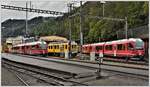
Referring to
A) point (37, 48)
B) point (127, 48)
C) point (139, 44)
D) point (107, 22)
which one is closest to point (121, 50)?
point (127, 48)

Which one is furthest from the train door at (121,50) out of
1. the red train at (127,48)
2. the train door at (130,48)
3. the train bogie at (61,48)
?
the train bogie at (61,48)

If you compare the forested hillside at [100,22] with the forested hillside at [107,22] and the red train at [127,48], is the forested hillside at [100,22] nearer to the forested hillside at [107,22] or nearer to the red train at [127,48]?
the forested hillside at [107,22]

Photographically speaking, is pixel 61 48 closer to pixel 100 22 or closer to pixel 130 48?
pixel 100 22

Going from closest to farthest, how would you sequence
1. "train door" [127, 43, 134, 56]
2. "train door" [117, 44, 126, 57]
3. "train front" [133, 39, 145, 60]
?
"train front" [133, 39, 145, 60] → "train door" [127, 43, 134, 56] → "train door" [117, 44, 126, 57]

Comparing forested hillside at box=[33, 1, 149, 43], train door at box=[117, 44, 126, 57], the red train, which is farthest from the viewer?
forested hillside at box=[33, 1, 149, 43]

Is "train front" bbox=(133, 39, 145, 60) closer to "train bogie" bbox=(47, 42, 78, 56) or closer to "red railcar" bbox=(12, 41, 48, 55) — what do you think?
"train bogie" bbox=(47, 42, 78, 56)

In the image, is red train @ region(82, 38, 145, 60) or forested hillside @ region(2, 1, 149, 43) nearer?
red train @ region(82, 38, 145, 60)

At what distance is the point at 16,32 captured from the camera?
10481 centimetres

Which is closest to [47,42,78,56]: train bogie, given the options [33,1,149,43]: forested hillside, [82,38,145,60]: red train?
[33,1,149,43]: forested hillside

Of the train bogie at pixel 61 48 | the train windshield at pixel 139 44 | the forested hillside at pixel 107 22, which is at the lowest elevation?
the train bogie at pixel 61 48

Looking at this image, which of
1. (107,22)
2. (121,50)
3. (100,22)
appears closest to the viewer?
(121,50)

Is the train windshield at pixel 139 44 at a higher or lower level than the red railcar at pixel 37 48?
higher

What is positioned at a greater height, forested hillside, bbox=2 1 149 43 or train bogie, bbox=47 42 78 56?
forested hillside, bbox=2 1 149 43

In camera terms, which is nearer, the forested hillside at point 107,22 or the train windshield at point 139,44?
the train windshield at point 139,44
